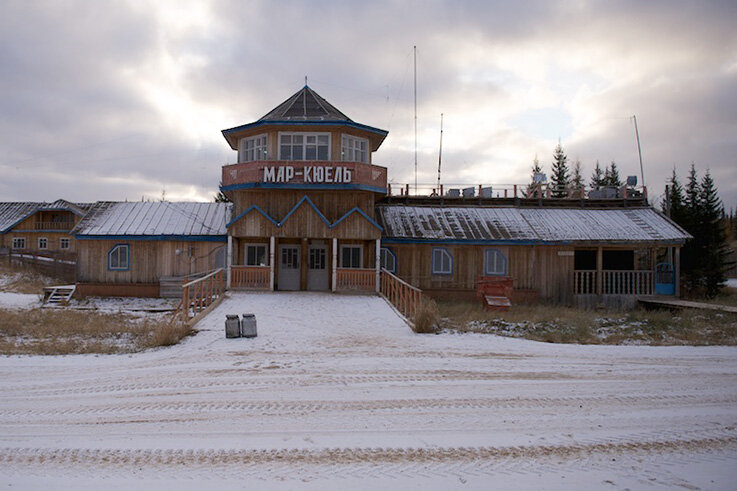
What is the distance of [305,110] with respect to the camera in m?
22.2

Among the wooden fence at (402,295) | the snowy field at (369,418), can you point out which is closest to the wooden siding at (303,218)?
the wooden fence at (402,295)

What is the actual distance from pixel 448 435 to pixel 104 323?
12448 mm

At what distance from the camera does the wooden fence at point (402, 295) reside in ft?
49.2

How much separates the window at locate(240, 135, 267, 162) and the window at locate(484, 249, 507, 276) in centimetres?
1189

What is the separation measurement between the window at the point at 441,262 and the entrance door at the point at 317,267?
5.40 m

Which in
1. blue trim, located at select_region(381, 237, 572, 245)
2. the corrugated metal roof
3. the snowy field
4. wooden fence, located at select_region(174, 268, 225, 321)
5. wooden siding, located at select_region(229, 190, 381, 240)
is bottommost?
the snowy field

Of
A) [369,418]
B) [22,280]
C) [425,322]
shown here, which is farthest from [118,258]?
[369,418]

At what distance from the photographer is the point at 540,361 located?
1049 centimetres

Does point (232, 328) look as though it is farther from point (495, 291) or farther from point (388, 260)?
point (388, 260)

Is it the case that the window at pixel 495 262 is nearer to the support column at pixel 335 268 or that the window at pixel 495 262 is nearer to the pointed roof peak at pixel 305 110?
the support column at pixel 335 268

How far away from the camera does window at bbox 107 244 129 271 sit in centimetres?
2302

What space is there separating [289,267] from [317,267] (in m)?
1.33

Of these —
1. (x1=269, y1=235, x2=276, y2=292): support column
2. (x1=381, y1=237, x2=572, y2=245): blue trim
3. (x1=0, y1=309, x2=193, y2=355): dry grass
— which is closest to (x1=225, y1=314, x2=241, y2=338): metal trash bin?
(x1=0, y1=309, x2=193, y2=355): dry grass

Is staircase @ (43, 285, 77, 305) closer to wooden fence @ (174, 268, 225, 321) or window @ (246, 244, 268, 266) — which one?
wooden fence @ (174, 268, 225, 321)
